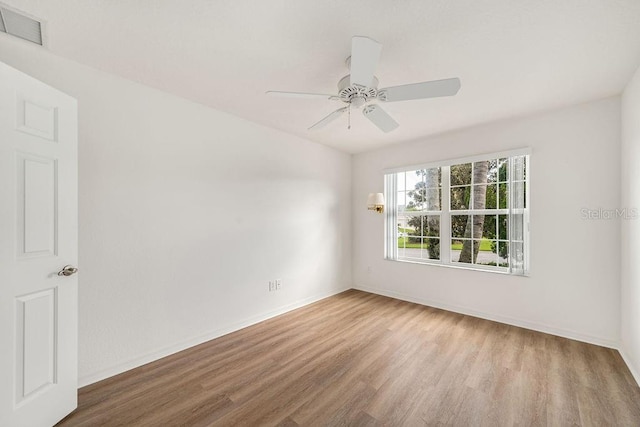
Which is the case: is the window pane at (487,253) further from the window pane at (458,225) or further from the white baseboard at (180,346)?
the white baseboard at (180,346)

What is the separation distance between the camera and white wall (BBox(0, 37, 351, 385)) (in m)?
2.08

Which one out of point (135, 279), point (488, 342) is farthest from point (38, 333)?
point (488, 342)

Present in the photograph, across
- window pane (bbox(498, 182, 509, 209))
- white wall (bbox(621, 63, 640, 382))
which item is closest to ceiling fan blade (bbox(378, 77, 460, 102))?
white wall (bbox(621, 63, 640, 382))

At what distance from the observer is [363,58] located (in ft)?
4.94

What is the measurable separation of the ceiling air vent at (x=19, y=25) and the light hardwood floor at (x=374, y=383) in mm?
2562

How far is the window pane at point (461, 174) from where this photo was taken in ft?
12.0

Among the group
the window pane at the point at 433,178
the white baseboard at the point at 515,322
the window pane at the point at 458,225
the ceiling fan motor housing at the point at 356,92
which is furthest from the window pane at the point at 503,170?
the ceiling fan motor housing at the point at 356,92

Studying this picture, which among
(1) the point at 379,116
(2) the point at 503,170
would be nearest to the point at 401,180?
(2) the point at 503,170

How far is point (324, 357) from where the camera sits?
247 cm

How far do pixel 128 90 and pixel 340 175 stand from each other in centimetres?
318

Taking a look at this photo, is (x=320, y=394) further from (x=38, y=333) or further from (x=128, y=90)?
(x=128, y=90)

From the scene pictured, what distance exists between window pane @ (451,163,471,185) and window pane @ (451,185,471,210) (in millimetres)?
88

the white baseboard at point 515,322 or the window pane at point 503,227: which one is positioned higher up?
the window pane at point 503,227

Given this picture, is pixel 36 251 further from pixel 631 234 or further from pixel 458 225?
pixel 631 234
